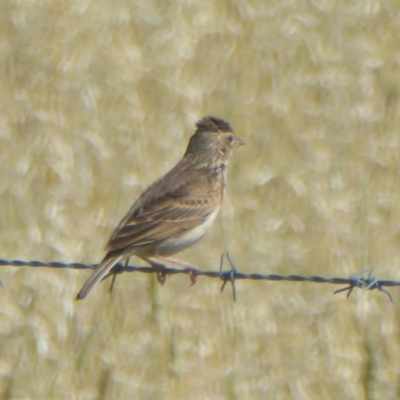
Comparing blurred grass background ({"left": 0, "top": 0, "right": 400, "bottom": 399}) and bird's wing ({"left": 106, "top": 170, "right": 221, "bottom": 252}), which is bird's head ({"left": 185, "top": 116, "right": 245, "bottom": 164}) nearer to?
bird's wing ({"left": 106, "top": 170, "right": 221, "bottom": 252})

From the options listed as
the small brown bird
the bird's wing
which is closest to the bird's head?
the small brown bird

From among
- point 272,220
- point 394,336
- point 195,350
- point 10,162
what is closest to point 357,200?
point 272,220

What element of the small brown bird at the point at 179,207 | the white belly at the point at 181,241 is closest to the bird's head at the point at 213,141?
the small brown bird at the point at 179,207

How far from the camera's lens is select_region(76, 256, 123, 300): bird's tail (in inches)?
281

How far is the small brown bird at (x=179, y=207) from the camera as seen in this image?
25.4 feet

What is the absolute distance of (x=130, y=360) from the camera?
9281 mm

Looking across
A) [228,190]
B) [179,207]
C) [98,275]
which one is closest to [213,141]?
[179,207]

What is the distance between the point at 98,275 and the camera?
7305 mm

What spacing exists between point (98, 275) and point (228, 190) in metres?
3.24

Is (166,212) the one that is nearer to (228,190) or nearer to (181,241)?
(181,241)

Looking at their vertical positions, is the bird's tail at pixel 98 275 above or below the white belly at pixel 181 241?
below

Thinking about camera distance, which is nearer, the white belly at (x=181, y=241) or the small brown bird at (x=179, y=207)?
the small brown bird at (x=179, y=207)

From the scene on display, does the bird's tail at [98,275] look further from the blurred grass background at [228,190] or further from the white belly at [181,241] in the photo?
the blurred grass background at [228,190]

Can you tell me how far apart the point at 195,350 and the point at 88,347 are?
1154mm
